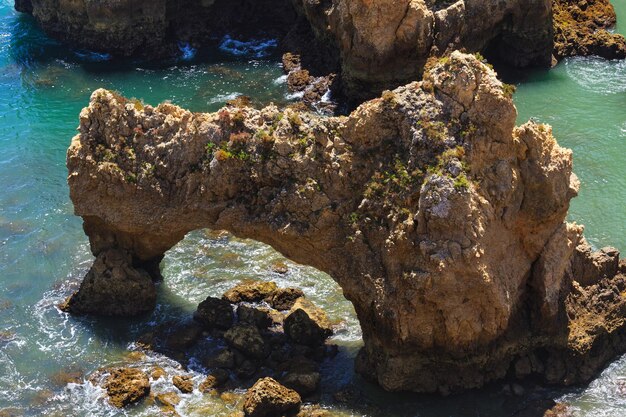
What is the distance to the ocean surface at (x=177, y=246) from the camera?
2605 cm

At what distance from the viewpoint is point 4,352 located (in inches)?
1143

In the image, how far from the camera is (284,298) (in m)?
30.5

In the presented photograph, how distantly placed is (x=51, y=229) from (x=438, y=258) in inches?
768

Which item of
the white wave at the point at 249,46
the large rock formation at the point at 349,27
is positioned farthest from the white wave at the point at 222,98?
the large rock formation at the point at 349,27

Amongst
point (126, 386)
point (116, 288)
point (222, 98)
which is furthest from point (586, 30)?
point (126, 386)

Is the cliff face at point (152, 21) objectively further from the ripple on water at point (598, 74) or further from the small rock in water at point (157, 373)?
the small rock in water at point (157, 373)

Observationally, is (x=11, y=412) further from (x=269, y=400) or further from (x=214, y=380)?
(x=269, y=400)

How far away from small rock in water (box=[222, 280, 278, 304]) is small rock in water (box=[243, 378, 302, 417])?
5650 mm

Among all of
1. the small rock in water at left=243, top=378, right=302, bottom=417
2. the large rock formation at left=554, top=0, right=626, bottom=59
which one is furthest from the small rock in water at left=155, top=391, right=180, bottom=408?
the large rock formation at left=554, top=0, right=626, bottom=59

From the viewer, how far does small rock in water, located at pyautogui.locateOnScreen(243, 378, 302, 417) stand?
2464 centimetres

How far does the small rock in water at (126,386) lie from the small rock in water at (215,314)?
3113 mm

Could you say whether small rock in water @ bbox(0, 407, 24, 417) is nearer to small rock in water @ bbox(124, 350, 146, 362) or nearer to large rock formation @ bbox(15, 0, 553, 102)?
small rock in water @ bbox(124, 350, 146, 362)

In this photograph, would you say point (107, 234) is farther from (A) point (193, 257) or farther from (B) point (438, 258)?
(B) point (438, 258)

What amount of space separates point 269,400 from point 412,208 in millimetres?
7156
